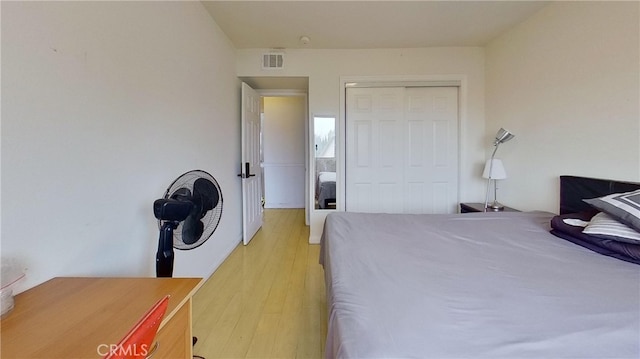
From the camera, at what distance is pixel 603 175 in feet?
6.61

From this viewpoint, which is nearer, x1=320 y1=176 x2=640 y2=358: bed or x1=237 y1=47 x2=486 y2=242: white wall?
x1=320 y1=176 x2=640 y2=358: bed

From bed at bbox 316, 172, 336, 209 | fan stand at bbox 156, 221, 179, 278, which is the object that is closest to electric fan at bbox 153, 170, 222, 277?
Result: fan stand at bbox 156, 221, 179, 278

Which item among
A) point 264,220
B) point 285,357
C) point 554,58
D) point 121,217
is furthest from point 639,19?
point 264,220

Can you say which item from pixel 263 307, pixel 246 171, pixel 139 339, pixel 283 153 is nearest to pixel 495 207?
pixel 263 307

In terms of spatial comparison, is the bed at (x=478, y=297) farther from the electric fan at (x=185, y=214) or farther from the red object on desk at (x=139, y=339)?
the electric fan at (x=185, y=214)

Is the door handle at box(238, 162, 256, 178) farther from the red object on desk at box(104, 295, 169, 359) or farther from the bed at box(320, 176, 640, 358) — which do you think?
the red object on desk at box(104, 295, 169, 359)

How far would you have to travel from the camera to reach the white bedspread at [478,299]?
0.75 m

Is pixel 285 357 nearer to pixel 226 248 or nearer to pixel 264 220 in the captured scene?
pixel 226 248

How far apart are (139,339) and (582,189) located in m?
2.78

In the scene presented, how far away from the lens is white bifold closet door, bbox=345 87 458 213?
357cm

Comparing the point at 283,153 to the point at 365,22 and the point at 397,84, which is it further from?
the point at 365,22

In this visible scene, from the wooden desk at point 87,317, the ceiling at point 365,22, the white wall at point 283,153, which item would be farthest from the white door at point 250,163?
the wooden desk at point 87,317

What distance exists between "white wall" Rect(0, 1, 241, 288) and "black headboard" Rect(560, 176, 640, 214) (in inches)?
117

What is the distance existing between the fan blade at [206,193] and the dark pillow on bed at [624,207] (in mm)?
2054
